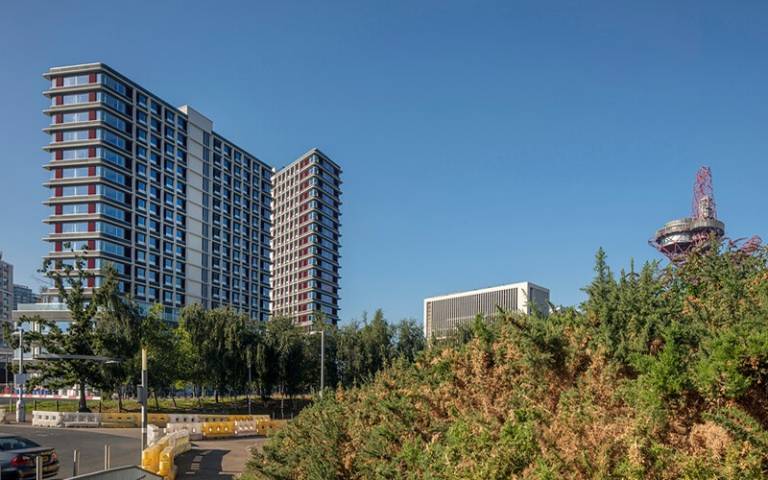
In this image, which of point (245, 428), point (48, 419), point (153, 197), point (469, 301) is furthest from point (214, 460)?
point (469, 301)

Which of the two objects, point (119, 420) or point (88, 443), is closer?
point (88, 443)

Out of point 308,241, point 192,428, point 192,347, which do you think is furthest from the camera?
point 308,241

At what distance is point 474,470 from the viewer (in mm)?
6648

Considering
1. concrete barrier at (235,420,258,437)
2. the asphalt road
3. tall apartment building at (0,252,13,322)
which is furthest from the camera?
tall apartment building at (0,252,13,322)

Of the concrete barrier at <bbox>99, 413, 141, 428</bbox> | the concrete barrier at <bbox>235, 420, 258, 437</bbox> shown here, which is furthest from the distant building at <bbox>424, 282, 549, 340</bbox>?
the concrete barrier at <bbox>235, 420, 258, 437</bbox>

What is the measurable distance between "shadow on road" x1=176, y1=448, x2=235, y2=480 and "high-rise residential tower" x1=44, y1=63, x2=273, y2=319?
54679 mm

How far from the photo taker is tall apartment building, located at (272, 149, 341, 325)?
12744 cm

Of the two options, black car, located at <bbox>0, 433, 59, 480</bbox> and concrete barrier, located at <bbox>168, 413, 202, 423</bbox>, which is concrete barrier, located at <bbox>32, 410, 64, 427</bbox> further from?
black car, located at <bbox>0, 433, 59, 480</bbox>

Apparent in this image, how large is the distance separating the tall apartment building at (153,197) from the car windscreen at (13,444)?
2222 inches

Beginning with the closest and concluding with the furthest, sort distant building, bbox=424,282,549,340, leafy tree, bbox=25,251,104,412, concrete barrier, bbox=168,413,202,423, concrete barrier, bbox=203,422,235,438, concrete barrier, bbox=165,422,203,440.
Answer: concrete barrier, bbox=165,422,203,440, concrete barrier, bbox=203,422,235,438, concrete barrier, bbox=168,413,202,423, leafy tree, bbox=25,251,104,412, distant building, bbox=424,282,549,340

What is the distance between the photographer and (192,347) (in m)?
54.9

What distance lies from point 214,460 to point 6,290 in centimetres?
19893

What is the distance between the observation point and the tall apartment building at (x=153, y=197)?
80812mm

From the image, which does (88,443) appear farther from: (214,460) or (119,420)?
(119,420)
